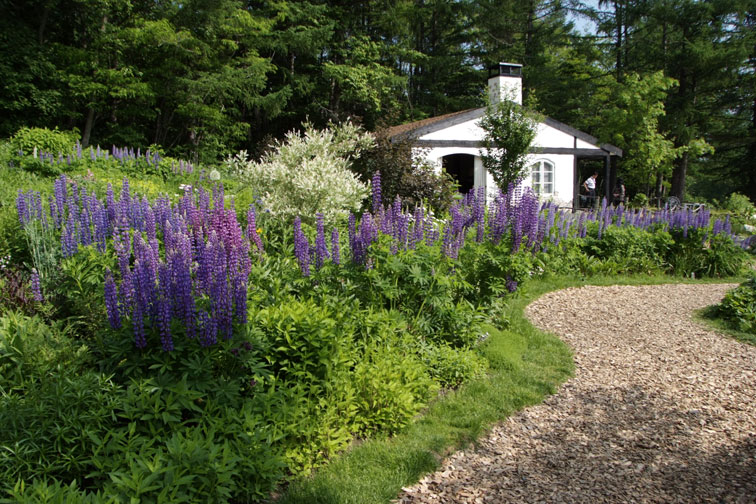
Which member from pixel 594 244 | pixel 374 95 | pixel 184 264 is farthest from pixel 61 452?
pixel 374 95

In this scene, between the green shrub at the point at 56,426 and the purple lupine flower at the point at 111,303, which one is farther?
the purple lupine flower at the point at 111,303

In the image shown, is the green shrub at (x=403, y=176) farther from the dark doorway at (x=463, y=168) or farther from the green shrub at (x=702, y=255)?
the dark doorway at (x=463, y=168)

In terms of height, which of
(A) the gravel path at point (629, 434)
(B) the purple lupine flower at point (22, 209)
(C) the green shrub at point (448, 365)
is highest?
(B) the purple lupine flower at point (22, 209)

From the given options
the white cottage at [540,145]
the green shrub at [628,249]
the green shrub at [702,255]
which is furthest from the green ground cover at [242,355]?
the white cottage at [540,145]

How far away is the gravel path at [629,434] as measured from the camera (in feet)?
9.75

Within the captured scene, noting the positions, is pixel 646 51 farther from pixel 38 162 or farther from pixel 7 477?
pixel 7 477

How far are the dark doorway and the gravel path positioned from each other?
50.4ft

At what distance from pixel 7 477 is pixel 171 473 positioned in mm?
720

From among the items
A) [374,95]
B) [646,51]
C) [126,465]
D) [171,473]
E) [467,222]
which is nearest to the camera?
[171,473]

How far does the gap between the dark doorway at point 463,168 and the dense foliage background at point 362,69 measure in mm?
4007

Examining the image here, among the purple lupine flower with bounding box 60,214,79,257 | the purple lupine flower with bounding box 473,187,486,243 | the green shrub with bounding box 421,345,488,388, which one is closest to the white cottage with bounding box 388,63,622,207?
the purple lupine flower with bounding box 473,187,486,243

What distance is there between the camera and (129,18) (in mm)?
18750

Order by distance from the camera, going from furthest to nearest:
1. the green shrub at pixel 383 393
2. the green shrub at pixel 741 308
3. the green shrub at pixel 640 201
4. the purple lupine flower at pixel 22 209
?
the green shrub at pixel 640 201
the green shrub at pixel 741 308
the purple lupine flower at pixel 22 209
the green shrub at pixel 383 393

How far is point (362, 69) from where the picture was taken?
22.3 metres
